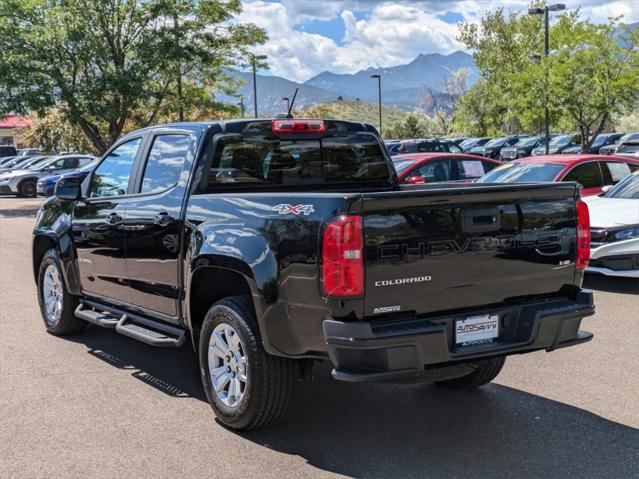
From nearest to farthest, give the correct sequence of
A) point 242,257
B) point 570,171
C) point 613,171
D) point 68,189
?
1. point 242,257
2. point 68,189
3. point 570,171
4. point 613,171

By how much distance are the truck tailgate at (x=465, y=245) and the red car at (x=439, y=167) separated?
893 cm

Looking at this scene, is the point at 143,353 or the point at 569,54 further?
the point at 569,54

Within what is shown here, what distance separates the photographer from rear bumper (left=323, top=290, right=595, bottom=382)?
12.2 ft

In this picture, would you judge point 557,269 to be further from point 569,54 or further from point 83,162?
point 83,162

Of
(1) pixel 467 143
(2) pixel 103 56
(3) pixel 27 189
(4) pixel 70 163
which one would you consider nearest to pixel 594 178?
(2) pixel 103 56

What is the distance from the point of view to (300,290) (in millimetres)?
3895

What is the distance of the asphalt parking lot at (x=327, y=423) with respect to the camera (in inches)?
157

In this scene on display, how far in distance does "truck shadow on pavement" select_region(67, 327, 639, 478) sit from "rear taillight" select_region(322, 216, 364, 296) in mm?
1028

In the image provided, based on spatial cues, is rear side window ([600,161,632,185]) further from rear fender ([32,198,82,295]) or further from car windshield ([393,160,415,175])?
rear fender ([32,198,82,295])

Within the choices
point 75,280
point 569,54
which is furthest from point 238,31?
point 75,280

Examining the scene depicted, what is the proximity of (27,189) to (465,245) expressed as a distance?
28.6 metres

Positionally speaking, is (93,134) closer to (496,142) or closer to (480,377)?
(480,377)

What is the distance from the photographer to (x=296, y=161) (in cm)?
541

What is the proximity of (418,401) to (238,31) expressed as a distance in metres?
24.1
